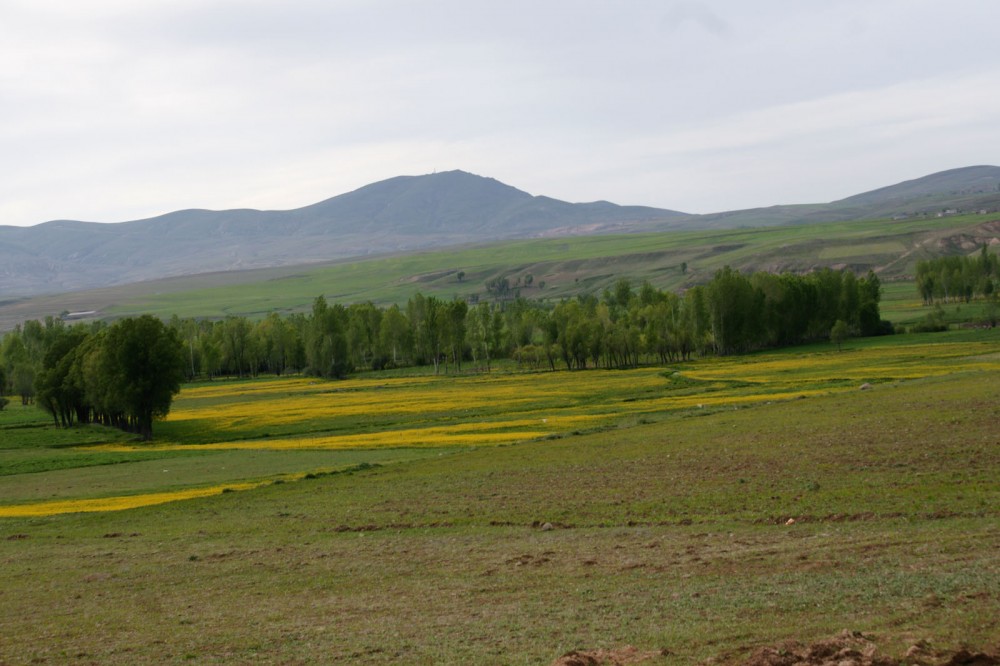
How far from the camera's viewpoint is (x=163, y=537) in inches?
1148

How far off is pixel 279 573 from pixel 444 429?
3739 centimetres

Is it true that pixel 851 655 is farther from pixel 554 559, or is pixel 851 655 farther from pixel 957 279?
pixel 957 279

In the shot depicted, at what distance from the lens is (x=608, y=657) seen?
13078 millimetres

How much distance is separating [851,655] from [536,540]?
12618mm

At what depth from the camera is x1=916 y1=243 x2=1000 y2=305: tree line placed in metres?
154

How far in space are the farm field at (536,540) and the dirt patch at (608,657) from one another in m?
0.28

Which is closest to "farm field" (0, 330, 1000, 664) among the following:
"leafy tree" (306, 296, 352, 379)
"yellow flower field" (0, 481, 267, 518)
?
"yellow flower field" (0, 481, 267, 518)

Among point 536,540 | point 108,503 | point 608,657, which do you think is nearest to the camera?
point 608,657

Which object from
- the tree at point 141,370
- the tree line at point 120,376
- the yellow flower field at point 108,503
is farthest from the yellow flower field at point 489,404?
the tree line at point 120,376

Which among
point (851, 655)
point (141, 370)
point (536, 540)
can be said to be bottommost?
point (536, 540)

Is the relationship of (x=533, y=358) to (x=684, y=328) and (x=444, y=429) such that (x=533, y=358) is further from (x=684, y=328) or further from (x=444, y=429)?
(x=444, y=429)

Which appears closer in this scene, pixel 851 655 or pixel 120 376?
pixel 851 655

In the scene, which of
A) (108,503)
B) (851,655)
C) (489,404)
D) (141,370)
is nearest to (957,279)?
(489,404)

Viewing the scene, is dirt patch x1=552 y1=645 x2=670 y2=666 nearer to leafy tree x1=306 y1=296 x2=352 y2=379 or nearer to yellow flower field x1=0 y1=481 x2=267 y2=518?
yellow flower field x1=0 y1=481 x2=267 y2=518
